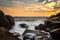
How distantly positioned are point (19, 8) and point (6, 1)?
0.41 meters

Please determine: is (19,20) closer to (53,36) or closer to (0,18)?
(0,18)

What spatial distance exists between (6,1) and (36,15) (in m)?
0.94

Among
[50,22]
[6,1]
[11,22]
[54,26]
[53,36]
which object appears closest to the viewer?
[53,36]

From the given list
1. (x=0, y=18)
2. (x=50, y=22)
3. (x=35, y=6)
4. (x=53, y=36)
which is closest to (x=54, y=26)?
(x=50, y=22)

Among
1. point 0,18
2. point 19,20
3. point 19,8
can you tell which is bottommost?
point 0,18

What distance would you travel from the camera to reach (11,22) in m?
4.16

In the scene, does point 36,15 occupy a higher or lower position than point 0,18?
higher

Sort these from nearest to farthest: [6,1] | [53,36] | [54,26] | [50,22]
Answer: [53,36]
[54,26]
[50,22]
[6,1]

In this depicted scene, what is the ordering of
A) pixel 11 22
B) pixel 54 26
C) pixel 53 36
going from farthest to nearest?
1. pixel 11 22
2. pixel 54 26
3. pixel 53 36

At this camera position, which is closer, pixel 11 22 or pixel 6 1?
pixel 11 22

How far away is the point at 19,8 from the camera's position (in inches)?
205

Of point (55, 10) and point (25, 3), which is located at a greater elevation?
point (25, 3)

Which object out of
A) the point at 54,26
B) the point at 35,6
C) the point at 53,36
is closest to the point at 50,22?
the point at 54,26

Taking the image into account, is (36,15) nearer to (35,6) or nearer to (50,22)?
(35,6)
